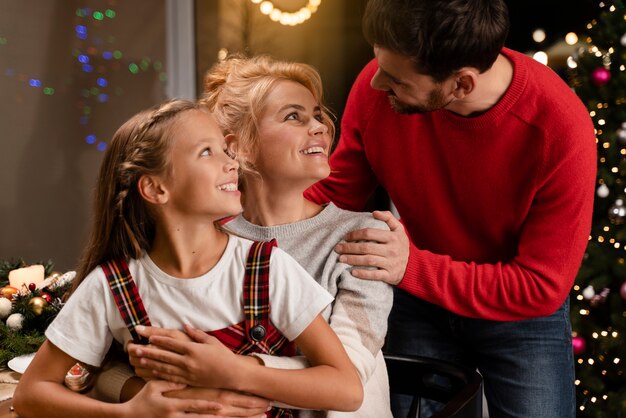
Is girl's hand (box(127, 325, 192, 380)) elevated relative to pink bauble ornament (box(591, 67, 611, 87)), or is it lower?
lower

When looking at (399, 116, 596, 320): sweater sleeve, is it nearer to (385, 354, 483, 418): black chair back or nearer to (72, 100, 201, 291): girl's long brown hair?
(385, 354, 483, 418): black chair back

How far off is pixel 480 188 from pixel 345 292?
1.75 ft

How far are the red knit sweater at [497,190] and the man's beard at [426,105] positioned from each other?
8cm

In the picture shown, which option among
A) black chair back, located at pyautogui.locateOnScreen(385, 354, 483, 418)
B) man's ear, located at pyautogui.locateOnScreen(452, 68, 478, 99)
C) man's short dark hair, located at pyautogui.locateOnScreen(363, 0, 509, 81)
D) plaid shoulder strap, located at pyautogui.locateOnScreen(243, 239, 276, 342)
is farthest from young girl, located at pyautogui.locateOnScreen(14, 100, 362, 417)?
man's ear, located at pyautogui.locateOnScreen(452, 68, 478, 99)

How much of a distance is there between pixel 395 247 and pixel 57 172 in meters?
3.15

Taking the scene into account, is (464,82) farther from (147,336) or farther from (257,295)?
(147,336)

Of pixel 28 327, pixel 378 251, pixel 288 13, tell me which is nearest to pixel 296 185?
pixel 378 251

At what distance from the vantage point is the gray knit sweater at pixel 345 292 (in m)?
1.44

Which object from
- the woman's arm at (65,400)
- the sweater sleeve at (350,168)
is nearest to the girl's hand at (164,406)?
the woman's arm at (65,400)

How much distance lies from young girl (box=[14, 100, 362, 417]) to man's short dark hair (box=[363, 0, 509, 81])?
0.52 metres

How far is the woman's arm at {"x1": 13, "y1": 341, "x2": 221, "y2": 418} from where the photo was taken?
1.26 m

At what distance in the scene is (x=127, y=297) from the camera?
4.45 ft

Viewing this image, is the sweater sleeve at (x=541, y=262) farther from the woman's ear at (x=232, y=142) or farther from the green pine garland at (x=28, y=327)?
the green pine garland at (x=28, y=327)

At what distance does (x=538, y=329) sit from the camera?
189 cm
